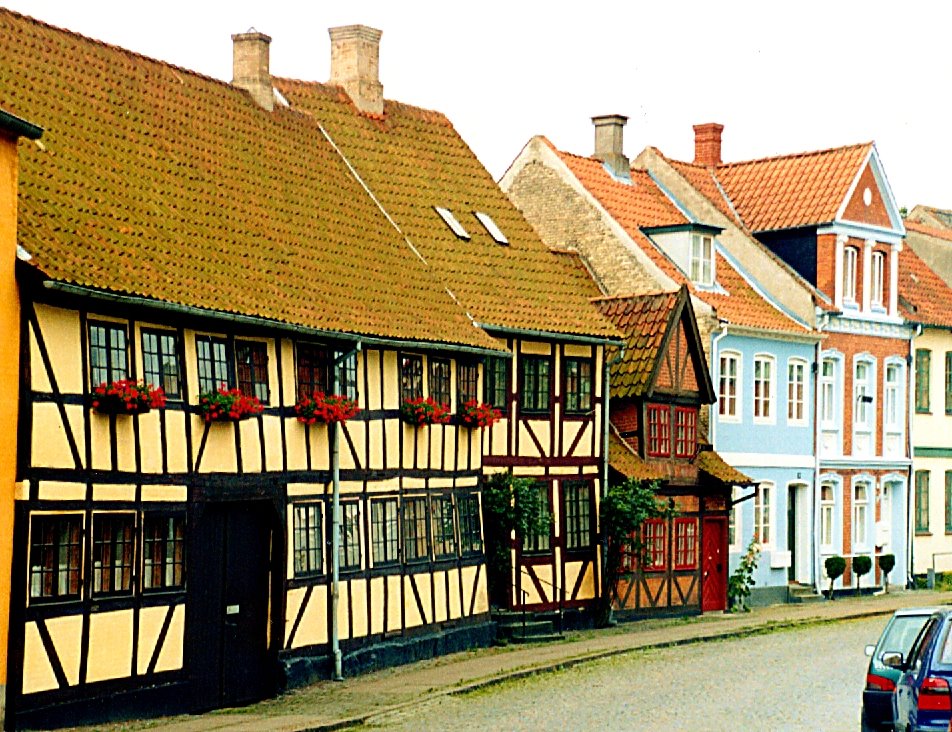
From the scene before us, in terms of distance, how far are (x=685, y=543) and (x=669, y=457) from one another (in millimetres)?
1946

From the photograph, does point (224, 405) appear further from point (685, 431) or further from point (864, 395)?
point (864, 395)

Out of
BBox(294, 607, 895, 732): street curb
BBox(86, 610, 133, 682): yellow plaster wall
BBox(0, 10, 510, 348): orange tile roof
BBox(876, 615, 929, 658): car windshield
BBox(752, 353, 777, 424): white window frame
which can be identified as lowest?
BBox(294, 607, 895, 732): street curb

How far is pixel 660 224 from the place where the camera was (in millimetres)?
41219

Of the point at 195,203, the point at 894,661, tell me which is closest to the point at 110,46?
the point at 195,203

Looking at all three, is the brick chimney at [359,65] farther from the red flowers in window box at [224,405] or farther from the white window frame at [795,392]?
the red flowers in window box at [224,405]

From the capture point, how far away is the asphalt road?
21.2 meters

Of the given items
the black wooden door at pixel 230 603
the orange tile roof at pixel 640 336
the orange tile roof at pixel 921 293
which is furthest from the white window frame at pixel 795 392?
the black wooden door at pixel 230 603

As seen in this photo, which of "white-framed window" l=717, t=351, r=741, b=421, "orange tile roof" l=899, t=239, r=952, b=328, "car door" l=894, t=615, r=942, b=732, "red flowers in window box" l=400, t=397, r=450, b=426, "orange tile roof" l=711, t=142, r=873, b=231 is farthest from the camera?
"orange tile roof" l=899, t=239, r=952, b=328

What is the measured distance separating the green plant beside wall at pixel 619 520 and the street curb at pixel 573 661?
236 cm

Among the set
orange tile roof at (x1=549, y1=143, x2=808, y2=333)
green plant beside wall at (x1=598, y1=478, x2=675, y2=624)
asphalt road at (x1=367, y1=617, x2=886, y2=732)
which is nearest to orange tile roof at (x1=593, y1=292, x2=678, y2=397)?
green plant beside wall at (x1=598, y1=478, x2=675, y2=624)

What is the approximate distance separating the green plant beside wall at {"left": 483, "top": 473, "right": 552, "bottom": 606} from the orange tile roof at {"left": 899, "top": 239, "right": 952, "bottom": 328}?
709 inches

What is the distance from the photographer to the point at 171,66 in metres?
28.5

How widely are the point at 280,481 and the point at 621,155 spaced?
67.6 feet

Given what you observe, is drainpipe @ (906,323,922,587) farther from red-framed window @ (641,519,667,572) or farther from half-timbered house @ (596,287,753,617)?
red-framed window @ (641,519,667,572)
